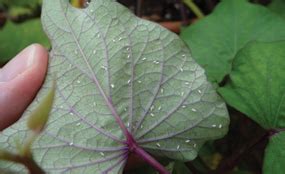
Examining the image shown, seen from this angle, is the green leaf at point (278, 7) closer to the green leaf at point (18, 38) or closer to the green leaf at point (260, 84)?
the green leaf at point (260, 84)

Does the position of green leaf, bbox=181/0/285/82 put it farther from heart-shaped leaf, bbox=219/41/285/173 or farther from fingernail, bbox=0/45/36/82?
fingernail, bbox=0/45/36/82

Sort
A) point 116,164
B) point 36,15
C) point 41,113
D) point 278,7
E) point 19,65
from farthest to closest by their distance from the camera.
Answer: point 36,15
point 278,7
point 19,65
point 116,164
point 41,113

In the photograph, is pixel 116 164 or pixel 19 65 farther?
pixel 19 65

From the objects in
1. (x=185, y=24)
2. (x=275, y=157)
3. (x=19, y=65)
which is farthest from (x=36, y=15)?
(x=275, y=157)

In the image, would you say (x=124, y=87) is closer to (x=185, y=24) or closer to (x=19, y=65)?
(x=19, y=65)

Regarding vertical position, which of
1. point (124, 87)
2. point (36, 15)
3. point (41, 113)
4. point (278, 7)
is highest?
point (41, 113)

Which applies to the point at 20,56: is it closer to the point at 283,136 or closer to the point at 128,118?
the point at 128,118

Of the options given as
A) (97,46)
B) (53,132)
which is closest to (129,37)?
(97,46)
